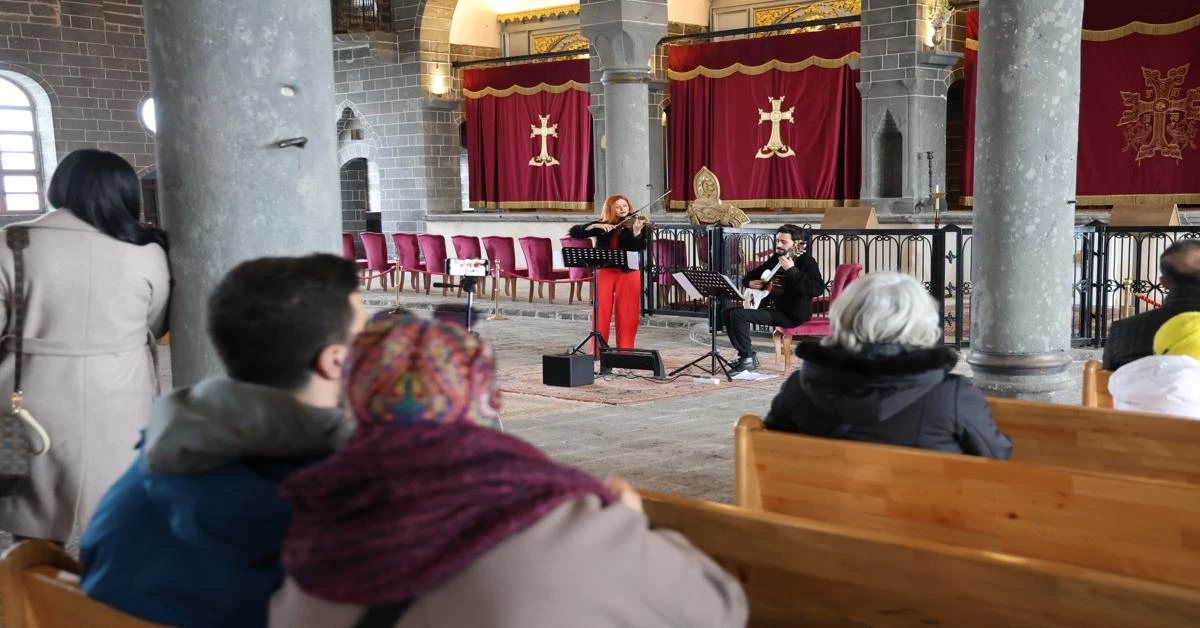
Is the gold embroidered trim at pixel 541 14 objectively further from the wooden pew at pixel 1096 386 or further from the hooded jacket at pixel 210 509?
the hooded jacket at pixel 210 509

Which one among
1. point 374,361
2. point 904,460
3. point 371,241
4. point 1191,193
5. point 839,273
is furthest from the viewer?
point 371,241

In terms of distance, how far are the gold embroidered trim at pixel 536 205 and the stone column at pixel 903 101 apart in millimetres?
4307

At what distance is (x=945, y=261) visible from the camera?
10.2 m

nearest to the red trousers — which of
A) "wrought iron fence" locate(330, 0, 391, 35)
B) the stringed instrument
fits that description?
the stringed instrument

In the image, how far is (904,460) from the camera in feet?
7.59

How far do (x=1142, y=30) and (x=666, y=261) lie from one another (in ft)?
16.1

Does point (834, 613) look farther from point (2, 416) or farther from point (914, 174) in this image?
point (914, 174)

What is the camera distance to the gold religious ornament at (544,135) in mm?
15773

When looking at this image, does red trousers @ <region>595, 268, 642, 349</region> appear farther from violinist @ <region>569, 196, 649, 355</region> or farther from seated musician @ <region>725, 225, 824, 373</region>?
seated musician @ <region>725, 225, 824, 373</region>

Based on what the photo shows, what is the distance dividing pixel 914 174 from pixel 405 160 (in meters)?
7.03

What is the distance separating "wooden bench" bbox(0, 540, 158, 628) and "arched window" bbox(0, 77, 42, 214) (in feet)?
55.8

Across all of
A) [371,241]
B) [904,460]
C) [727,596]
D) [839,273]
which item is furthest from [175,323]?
[371,241]

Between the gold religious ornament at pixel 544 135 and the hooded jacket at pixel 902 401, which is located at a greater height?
the gold religious ornament at pixel 544 135

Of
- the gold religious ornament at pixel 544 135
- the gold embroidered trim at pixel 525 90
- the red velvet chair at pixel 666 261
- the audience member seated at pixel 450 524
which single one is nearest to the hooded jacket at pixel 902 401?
the audience member seated at pixel 450 524
